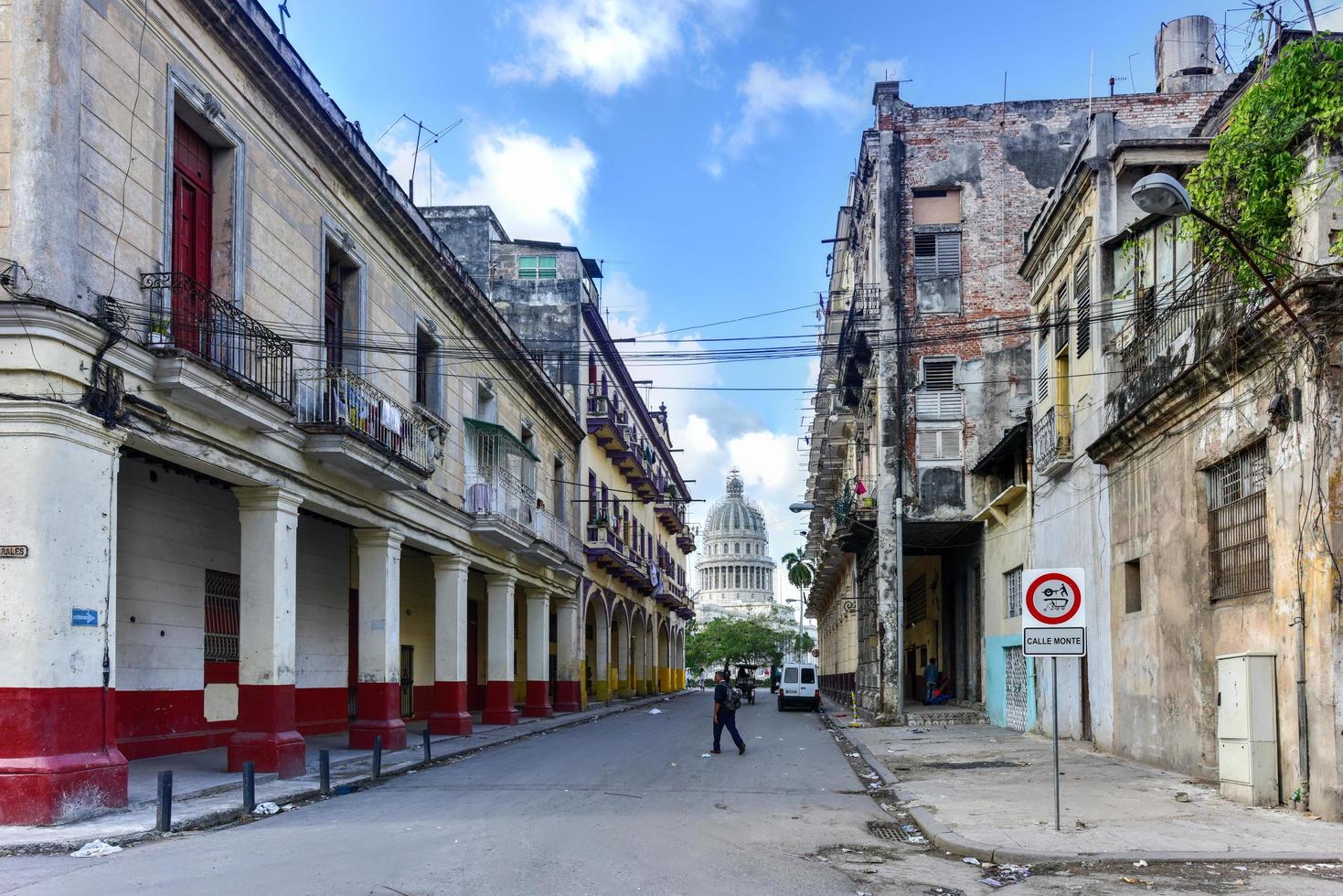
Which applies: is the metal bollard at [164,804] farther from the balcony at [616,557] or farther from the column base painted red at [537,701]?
the balcony at [616,557]

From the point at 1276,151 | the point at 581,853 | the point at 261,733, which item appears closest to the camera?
the point at 581,853

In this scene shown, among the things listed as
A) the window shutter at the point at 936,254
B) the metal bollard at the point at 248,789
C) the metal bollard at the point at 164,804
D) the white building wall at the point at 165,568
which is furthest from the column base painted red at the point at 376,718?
the window shutter at the point at 936,254

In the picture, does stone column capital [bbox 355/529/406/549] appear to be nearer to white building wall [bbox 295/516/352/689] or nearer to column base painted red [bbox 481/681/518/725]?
white building wall [bbox 295/516/352/689]

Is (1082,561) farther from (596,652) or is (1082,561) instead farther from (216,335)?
(596,652)

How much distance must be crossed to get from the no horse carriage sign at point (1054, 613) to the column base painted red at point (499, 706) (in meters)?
18.5

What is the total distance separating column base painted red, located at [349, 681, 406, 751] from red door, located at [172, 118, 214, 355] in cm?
760

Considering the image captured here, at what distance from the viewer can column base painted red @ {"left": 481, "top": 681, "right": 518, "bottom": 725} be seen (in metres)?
27.0

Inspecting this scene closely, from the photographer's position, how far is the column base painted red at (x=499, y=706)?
2698 cm

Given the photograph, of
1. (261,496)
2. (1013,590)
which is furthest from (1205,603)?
(1013,590)

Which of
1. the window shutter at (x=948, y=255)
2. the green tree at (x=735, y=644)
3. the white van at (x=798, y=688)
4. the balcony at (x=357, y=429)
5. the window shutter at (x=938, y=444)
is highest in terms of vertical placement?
the window shutter at (x=948, y=255)

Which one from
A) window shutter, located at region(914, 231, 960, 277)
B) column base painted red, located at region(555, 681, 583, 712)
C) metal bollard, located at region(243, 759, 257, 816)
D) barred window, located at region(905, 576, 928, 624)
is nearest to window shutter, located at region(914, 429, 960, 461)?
window shutter, located at region(914, 231, 960, 277)

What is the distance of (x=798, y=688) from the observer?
3978cm

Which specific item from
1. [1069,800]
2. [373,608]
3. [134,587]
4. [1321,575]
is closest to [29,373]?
[134,587]

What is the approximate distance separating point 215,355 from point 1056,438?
1343cm
